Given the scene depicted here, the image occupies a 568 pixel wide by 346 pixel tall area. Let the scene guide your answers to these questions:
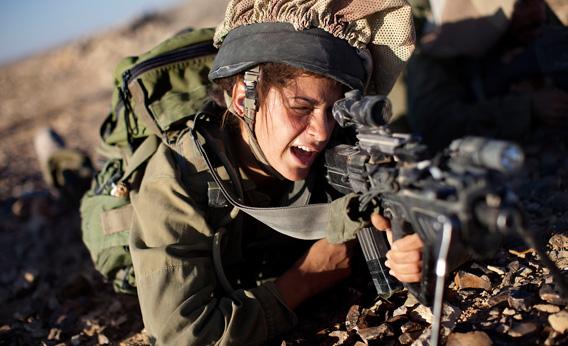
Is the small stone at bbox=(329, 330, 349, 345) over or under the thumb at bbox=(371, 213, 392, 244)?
under

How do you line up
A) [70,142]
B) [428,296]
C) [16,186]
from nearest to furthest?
[428,296]
[16,186]
[70,142]

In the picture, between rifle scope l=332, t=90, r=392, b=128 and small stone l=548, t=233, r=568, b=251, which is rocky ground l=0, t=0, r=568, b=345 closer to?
small stone l=548, t=233, r=568, b=251

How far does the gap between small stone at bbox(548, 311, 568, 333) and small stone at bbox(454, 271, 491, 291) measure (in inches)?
21.4

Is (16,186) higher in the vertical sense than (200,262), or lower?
lower

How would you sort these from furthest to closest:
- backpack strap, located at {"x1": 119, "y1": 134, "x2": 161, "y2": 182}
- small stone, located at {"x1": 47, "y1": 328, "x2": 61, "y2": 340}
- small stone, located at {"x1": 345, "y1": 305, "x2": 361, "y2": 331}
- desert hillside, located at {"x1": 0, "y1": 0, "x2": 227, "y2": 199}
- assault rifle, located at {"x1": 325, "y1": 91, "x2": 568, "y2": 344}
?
desert hillside, located at {"x1": 0, "y1": 0, "x2": 227, "y2": 199}, small stone, located at {"x1": 47, "y1": 328, "x2": 61, "y2": 340}, backpack strap, located at {"x1": 119, "y1": 134, "x2": 161, "y2": 182}, small stone, located at {"x1": 345, "y1": 305, "x2": 361, "y2": 331}, assault rifle, located at {"x1": 325, "y1": 91, "x2": 568, "y2": 344}

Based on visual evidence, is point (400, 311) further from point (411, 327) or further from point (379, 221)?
point (379, 221)

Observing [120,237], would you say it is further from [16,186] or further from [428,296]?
[16,186]

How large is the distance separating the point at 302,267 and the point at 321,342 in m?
0.44

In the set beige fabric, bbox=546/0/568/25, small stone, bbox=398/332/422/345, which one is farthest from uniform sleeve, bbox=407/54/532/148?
small stone, bbox=398/332/422/345

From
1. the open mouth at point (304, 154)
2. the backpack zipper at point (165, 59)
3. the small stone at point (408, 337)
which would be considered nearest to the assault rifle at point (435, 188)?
the small stone at point (408, 337)

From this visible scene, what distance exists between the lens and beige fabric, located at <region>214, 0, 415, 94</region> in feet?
9.46

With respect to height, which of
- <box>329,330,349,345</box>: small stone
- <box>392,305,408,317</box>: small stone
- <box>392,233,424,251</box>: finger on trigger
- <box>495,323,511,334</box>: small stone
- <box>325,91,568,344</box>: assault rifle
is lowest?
<box>329,330,349,345</box>: small stone

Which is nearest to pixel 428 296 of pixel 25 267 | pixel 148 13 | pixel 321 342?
pixel 321 342

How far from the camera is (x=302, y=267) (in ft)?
10.4
